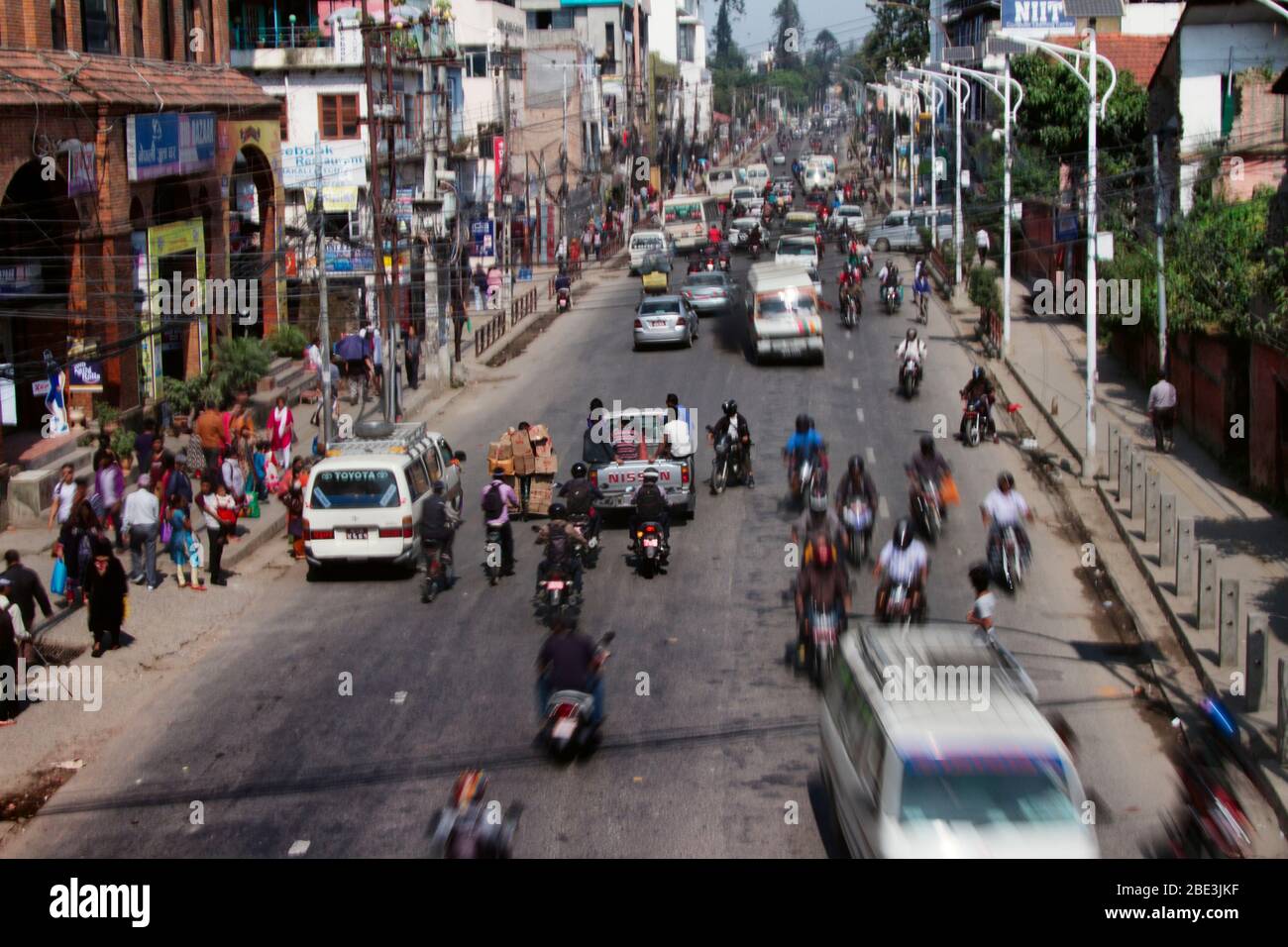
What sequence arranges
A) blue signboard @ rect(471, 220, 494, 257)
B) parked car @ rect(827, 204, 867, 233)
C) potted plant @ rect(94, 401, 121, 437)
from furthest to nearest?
parked car @ rect(827, 204, 867, 233) → blue signboard @ rect(471, 220, 494, 257) → potted plant @ rect(94, 401, 121, 437)

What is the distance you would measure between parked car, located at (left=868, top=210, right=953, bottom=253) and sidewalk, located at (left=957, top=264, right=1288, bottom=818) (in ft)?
56.6

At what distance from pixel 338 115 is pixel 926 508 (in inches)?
→ 1346

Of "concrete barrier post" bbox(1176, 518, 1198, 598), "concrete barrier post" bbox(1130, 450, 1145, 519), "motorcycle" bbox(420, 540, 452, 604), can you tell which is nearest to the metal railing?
"concrete barrier post" bbox(1130, 450, 1145, 519)

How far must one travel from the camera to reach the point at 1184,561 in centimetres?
1889

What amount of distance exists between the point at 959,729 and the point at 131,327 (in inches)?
900

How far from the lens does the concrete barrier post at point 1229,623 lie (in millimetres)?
16203

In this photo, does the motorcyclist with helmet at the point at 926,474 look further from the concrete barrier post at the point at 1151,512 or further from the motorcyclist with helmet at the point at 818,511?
the concrete barrier post at the point at 1151,512

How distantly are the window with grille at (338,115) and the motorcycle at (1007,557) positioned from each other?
35.6m

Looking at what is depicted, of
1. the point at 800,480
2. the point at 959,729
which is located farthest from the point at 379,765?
the point at 800,480

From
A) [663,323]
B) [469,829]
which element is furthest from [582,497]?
[663,323]

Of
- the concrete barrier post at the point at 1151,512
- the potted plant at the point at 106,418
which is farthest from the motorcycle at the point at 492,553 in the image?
the potted plant at the point at 106,418

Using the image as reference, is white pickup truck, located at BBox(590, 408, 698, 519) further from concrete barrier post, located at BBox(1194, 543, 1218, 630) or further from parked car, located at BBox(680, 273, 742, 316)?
parked car, located at BBox(680, 273, 742, 316)

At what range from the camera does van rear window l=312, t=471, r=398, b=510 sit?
2016 centimetres

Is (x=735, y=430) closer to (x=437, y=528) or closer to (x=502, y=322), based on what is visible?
(x=437, y=528)
